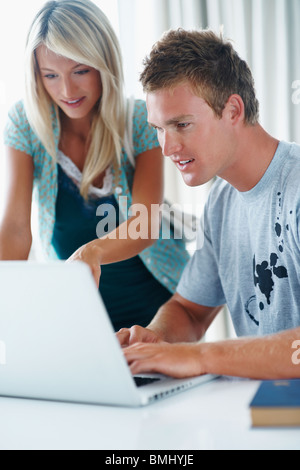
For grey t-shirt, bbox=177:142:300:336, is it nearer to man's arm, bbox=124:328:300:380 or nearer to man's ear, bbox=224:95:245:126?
man's ear, bbox=224:95:245:126

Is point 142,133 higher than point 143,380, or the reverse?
point 142,133

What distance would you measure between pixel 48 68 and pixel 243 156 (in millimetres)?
601

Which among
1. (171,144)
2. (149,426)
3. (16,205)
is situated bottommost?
(149,426)

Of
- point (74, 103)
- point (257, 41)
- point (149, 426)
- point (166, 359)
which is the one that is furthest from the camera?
point (257, 41)

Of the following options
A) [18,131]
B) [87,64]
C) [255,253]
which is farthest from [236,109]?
[18,131]

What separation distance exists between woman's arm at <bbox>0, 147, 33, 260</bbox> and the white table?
79 cm

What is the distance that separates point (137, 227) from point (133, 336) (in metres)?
0.43

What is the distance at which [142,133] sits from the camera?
5.48 feet

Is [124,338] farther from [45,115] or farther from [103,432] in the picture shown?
[45,115]

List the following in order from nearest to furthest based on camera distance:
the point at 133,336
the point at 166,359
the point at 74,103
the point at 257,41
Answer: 1. the point at 166,359
2. the point at 133,336
3. the point at 74,103
4. the point at 257,41

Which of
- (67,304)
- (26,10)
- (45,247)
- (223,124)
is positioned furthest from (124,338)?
(26,10)

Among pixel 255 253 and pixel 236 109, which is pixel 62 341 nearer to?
pixel 255 253

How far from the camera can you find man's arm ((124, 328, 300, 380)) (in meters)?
0.92

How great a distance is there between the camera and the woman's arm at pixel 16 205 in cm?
164
